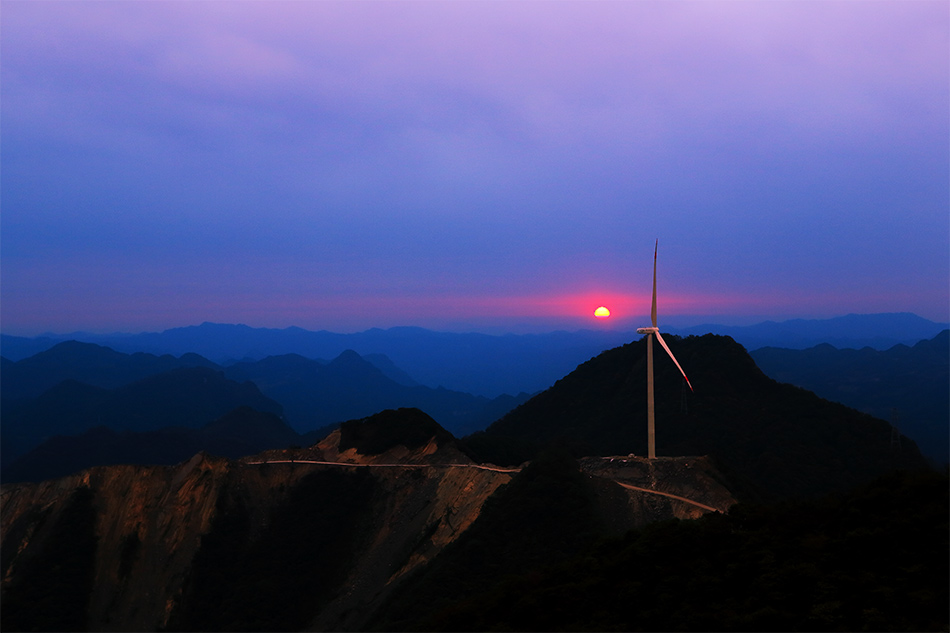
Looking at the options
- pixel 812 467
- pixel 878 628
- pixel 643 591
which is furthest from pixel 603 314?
pixel 812 467

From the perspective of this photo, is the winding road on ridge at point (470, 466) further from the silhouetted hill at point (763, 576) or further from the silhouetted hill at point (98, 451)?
the silhouetted hill at point (98, 451)

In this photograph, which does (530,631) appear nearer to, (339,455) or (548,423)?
(339,455)

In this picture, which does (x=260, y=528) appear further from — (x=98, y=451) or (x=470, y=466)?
(x=98, y=451)

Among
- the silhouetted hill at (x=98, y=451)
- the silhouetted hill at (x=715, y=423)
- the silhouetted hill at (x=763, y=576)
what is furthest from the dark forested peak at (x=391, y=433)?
the silhouetted hill at (x=98, y=451)

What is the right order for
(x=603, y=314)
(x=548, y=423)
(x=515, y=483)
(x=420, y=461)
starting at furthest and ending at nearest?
(x=548, y=423)
(x=420, y=461)
(x=515, y=483)
(x=603, y=314)

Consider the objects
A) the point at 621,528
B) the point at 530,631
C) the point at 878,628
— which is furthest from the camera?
the point at 621,528

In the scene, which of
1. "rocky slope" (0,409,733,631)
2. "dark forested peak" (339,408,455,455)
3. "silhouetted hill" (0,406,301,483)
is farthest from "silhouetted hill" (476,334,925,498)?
"silhouetted hill" (0,406,301,483)

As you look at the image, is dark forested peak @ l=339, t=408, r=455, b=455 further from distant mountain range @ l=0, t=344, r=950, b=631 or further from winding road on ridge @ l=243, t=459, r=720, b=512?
winding road on ridge @ l=243, t=459, r=720, b=512
